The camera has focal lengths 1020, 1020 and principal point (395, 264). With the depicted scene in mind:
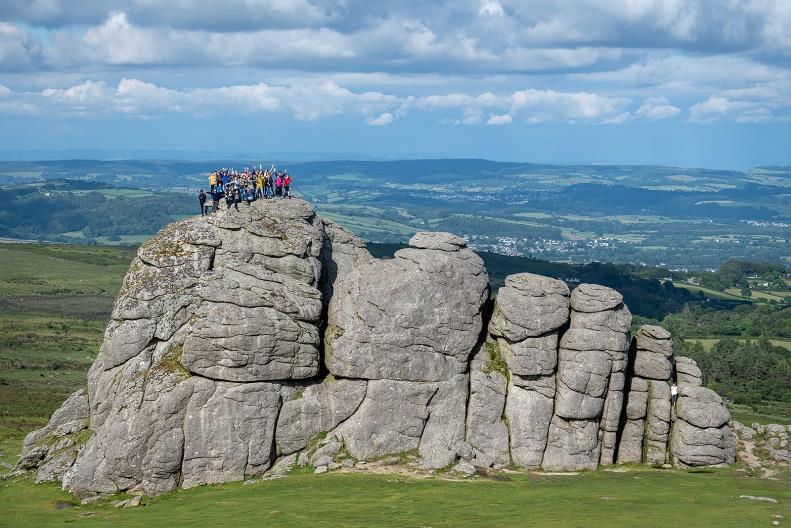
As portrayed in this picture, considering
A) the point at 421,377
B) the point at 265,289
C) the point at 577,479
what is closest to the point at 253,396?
the point at 265,289

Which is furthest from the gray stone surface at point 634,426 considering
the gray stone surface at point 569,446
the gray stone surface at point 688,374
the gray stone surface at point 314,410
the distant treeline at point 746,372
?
the distant treeline at point 746,372

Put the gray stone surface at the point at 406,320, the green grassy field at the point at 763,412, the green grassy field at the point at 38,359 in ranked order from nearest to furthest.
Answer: the gray stone surface at the point at 406,320 → the green grassy field at the point at 38,359 → the green grassy field at the point at 763,412

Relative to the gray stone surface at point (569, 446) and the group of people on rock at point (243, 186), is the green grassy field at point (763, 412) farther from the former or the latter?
the group of people on rock at point (243, 186)

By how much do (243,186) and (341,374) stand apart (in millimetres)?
16876

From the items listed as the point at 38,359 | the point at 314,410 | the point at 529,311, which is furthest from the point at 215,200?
the point at 38,359

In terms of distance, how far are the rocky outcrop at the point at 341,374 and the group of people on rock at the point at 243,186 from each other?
2344 millimetres

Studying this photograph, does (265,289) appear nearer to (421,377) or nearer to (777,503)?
(421,377)

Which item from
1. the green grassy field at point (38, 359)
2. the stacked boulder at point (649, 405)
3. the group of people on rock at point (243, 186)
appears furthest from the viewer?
the green grassy field at point (38, 359)

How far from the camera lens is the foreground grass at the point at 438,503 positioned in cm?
5288

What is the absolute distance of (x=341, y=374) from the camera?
217ft

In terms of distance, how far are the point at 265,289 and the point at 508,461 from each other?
19.4 meters

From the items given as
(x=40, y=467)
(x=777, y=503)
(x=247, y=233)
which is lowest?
(x=40, y=467)

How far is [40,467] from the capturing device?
65.9 metres

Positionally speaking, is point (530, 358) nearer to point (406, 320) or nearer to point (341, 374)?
point (406, 320)
